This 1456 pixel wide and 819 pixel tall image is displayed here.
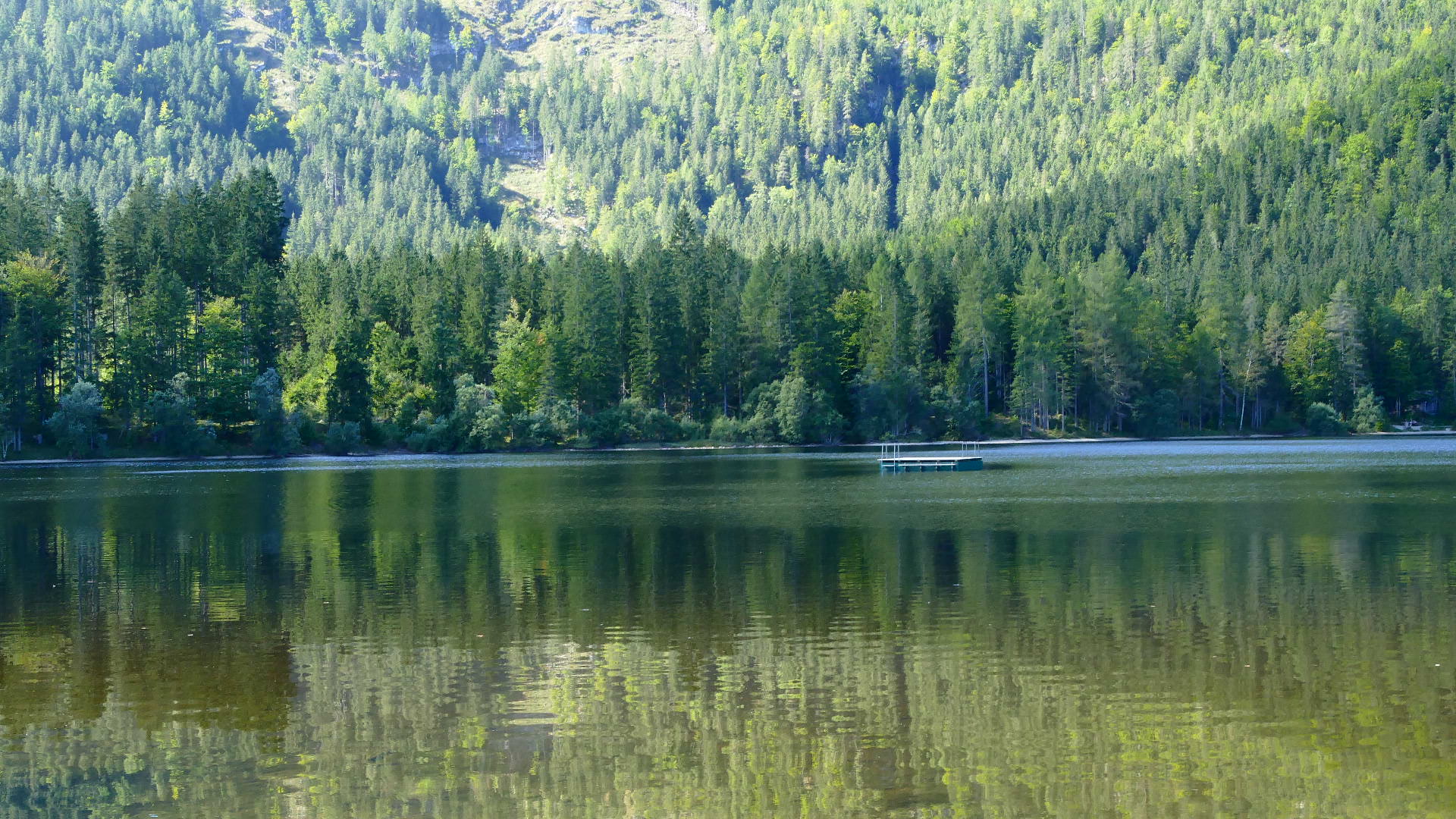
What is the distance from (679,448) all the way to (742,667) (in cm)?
11944

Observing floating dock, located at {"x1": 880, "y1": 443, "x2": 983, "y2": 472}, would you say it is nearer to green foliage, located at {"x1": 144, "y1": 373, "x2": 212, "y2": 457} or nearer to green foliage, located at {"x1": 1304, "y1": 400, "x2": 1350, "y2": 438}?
green foliage, located at {"x1": 144, "y1": 373, "x2": 212, "y2": 457}

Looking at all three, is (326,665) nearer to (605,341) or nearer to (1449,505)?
(1449,505)

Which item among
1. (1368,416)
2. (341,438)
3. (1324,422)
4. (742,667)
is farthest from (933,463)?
(1368,416)

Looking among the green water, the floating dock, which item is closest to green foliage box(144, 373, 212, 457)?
the floating dock

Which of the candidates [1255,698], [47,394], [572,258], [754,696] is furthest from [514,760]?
[572,258]

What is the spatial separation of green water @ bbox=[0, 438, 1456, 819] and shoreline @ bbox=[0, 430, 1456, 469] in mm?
70099

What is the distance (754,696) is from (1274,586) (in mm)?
17362

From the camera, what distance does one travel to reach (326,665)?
26.8m

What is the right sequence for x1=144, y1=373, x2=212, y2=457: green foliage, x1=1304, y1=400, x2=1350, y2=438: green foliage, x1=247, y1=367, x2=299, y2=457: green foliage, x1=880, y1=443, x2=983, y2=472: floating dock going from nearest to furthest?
x1=880, y1=443, x2=983, y2=472: floating dock, x1=144, y1=373, x2=212, y2=457: green foliage, x1=247, y1=367, x2=299, y2=457: green foliage, x1=1304, y1=400, x2=1350, y2=438: green foliage

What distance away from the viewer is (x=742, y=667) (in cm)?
2581

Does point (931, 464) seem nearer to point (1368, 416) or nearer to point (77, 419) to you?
point (77, 419)

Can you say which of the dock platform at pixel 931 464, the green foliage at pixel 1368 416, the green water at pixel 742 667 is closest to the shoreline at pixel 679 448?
the green foliage at pixel 1368 416

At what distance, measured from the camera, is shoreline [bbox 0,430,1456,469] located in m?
120

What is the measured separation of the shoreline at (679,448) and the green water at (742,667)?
230 ft
